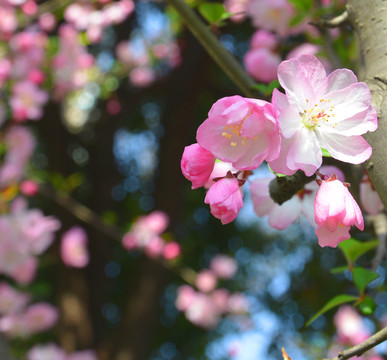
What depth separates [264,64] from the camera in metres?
1.21

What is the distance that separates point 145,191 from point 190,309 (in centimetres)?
217

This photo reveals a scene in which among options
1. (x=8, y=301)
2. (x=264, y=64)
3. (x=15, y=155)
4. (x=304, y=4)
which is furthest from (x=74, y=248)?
(x=304, y=4)

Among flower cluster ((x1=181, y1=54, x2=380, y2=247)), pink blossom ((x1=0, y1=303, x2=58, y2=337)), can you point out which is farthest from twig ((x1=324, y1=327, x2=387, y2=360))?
pink blossom ((x1=0, y1=303, x2=58, y2=337))

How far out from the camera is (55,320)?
3248 millimetres

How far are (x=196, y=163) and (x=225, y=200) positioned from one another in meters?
0.05

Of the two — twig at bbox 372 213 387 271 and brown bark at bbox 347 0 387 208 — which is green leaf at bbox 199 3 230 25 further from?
twig at bbox 372 213 387 271

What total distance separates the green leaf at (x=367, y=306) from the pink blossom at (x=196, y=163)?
15.1 inches

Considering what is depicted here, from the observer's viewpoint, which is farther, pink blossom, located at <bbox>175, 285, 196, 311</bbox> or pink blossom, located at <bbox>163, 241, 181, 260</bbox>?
pink blossom, located at <bbox>175, 285, 196, 311</bbox>

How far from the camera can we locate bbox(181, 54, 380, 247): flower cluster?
444mm

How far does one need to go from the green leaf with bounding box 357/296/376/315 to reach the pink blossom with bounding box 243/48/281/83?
2.12 feet

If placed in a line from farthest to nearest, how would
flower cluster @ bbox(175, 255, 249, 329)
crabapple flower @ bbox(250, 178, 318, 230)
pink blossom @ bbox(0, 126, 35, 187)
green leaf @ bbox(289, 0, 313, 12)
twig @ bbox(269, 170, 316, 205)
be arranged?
1. flower cluster @ bbox(175, 255, 249, 329)
2. pink blossom @ bbox(0, 126, 35, 187)
3. green leaf @ bbox(289, 0, 313, 12)
4. crabapple flower @ bbox(250, 178, 318, 230)
5. twig @ bbox(269, 170, 316, 205)

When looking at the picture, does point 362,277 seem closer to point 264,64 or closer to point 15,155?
point 264,64

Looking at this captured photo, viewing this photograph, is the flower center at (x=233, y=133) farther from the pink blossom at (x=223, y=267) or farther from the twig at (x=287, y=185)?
the pink blossom at (x=223, y=267)

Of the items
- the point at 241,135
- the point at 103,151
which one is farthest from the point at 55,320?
the point at 241,135
